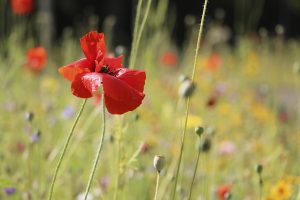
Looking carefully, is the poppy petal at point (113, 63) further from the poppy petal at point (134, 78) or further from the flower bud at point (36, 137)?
the flower bud at point (36, 137)

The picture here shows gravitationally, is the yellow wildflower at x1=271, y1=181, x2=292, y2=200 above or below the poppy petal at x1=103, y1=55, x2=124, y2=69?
below

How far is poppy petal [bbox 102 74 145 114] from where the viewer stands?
898mm

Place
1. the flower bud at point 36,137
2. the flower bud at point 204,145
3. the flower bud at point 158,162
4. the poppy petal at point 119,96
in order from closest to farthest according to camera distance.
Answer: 1. the poppy petal at point 119,96
2. the flower bud at point 158,162
3. the flower bud at point 204,145
4. the flower bud at point 36,137

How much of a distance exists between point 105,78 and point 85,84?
30 millimetres

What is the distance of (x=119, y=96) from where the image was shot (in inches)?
35.2

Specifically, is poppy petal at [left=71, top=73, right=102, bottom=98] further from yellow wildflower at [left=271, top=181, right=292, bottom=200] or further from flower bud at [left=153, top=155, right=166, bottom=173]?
yellow wildflower at [left=271, top=181, right=292, bottom=200]

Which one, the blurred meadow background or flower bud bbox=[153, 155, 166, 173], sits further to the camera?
the blurred meadow background

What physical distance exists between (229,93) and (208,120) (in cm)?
114

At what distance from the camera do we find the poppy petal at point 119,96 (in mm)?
898

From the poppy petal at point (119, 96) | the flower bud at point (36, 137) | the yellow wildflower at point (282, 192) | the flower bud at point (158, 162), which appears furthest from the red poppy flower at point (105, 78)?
the yellow wildflower at point (282, 192)

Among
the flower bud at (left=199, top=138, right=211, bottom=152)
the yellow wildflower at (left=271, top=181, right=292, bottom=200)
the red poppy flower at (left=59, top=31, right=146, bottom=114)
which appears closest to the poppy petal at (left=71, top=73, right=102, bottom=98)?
the red poppy flower at (left=59, top=31, right=146, bottom=114)

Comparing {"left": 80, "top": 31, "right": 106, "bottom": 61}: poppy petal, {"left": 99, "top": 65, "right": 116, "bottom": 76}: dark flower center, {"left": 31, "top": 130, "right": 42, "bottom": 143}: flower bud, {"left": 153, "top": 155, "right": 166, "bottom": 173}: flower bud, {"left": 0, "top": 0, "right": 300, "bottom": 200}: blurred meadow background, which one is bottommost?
{"left": 0, "top": 0, "right": 300, "bottom": 200}: blurred meadow background

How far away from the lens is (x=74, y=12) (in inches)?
449

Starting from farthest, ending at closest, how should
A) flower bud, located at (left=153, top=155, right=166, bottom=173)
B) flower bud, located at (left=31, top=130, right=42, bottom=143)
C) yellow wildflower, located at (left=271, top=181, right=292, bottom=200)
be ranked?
1. yellow wildflower, located at (left=271, top=181, right=292, bottom=200)
2. flower bud, located at (left=31, top=130, right=42, bottom=143)
3. flower bud, located at (left=153, top=155, right=166, bottom=173)
